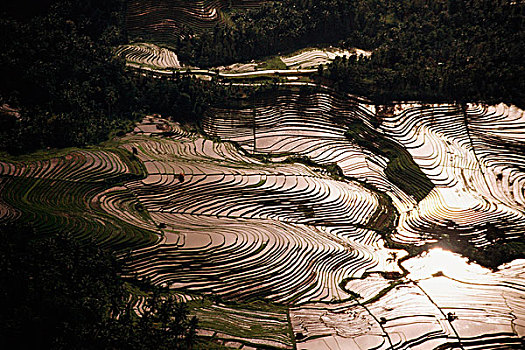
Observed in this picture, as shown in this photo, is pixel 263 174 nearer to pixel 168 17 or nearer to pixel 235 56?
pixel 235 56

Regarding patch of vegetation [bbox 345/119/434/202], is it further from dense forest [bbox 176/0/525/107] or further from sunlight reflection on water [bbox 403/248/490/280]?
sunlight reflection on water [bbox 403/248/490/280]

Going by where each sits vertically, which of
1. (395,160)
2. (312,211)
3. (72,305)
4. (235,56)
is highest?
(235,56)

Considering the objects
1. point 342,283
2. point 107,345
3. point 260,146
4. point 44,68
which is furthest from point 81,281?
point 44,68

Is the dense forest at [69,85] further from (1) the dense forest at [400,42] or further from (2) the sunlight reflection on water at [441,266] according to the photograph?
(2) the sunlight reflection on water at [441,266]

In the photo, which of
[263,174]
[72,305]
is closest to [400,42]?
[263,174]

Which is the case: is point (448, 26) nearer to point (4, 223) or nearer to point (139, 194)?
point (139, 194)

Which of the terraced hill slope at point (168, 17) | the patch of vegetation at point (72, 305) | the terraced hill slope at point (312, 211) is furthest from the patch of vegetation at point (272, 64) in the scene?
the patch of vegetation at point (72, 305)
